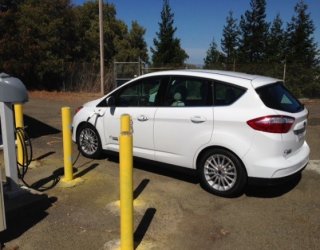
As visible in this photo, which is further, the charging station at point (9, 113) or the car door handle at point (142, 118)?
the car door handle at point (142, 118)

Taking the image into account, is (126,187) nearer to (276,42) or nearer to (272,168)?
(272,168)

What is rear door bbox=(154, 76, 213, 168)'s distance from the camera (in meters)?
5.35

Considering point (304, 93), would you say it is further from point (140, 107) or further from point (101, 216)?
point (101, 216)

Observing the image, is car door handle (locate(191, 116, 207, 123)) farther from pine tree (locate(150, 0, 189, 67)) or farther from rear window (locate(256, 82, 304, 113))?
pine tree (locate(150, 0, 189, 67))

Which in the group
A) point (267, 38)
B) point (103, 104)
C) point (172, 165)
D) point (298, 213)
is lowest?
point (298, 213)

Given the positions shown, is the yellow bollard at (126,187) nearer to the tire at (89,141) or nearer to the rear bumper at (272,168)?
the rear bumper at (272,168)

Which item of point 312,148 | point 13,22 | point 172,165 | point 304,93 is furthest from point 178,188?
point 13,22

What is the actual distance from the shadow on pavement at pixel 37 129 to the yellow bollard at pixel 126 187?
6.32 meters

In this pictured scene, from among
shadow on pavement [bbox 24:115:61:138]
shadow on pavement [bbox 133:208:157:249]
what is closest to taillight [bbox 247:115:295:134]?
shadow on pavement [bbox 133:208:157:249]

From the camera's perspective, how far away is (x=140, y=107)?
6137mm

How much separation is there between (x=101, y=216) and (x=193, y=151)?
63.5 inches

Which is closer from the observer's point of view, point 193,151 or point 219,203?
point 219,203

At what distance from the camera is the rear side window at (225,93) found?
516cm

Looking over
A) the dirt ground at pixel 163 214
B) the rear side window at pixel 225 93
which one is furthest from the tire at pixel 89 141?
the rear side window at pixel 225 93
